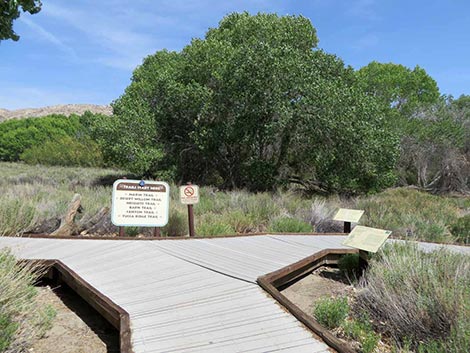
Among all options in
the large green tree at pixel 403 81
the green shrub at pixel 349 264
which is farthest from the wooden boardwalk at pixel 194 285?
the large green tree at pixel 403 81

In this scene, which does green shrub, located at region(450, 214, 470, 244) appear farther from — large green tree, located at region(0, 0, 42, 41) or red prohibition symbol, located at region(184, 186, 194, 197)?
large green tree, located at region(0, 0, 42, 41)

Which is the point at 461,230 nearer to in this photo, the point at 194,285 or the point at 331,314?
the point at 331,314

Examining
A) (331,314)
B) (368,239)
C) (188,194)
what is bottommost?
(331,314)

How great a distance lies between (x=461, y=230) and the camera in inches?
383

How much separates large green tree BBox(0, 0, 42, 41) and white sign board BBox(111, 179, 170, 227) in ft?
28.5

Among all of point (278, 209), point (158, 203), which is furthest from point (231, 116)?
point (158, 203)

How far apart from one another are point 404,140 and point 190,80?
670 inches

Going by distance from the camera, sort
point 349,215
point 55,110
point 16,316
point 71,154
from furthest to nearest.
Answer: point 55,110
point 71,154
point 349,215
point 16,316

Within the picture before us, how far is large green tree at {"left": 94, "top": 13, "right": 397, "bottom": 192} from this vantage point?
48.2 ft

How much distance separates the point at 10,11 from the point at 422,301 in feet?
45.8

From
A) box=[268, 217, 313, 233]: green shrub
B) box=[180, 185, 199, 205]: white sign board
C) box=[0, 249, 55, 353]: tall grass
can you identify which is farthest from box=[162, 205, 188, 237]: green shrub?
box=[0, 249, 55, 353]: tall grass

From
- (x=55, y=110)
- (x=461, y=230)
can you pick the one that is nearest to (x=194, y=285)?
(x=461, y=230)

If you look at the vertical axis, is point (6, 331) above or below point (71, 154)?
below

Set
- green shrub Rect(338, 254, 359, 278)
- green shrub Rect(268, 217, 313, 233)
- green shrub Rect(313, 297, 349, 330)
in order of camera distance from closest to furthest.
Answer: green shrub Rect(313, 297, 349, 330) → green shrub Rect(338, 254, 359, 278) → green shrub Rect(268, 217, 313, 233)
